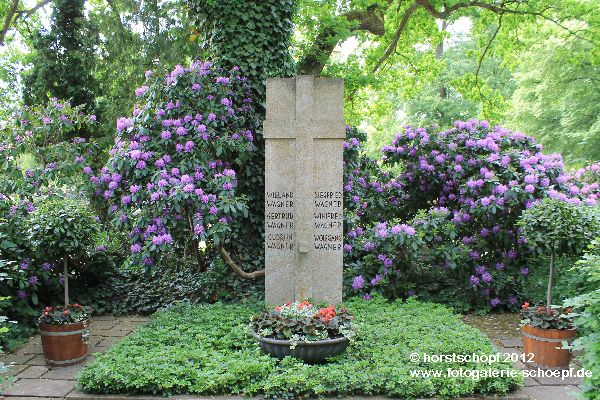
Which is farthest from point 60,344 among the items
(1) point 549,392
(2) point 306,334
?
(1) point 549,392

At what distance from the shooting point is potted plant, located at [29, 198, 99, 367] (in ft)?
15.3

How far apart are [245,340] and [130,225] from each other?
218 cm

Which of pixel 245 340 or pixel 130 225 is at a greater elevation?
pixel 130 225

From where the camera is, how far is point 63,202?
5.52m

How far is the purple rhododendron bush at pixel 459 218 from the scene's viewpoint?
637cm

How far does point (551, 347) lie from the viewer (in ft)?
14.6

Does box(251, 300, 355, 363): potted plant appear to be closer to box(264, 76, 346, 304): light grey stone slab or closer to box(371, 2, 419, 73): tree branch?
box(264, 76, 346, 304): light grey stone slab

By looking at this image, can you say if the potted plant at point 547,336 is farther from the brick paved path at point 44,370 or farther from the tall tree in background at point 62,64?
the tall tree in background at point 62,64

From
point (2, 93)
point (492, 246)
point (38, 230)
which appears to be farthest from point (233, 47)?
point (2, 93)

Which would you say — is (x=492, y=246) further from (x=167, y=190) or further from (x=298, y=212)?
(x=167, y=190)

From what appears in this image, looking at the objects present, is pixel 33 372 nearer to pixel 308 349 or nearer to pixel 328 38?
pixel 308 349

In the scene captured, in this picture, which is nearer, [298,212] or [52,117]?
[298,212]

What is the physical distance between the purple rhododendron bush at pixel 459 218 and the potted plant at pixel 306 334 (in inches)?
79.4

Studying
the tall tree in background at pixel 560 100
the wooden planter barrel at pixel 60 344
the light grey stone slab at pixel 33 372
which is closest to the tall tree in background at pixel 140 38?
the wooden planter barrel at pixel 60 344
